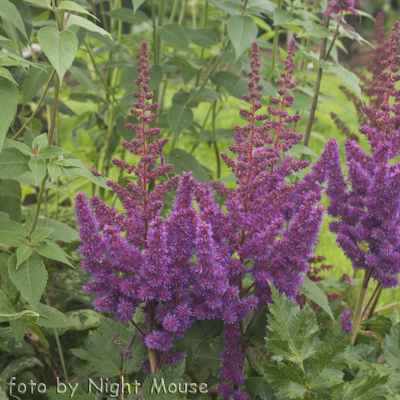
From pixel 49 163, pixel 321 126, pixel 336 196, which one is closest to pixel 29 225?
pixel 49 163

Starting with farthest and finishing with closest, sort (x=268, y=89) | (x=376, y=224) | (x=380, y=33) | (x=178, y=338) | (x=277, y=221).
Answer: (x=380, y=33) → (x=268, y=89) → (x=376, y=224) → (x=178, y=338) → (x=277, y=221)

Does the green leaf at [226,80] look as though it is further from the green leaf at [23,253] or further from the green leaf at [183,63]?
the green leaf at [23,253]

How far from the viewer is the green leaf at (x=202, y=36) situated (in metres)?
1.96

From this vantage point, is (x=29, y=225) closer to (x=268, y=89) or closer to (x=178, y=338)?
(x=178, y=338)

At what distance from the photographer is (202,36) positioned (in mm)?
1979

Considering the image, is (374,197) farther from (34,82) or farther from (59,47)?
(34,82)

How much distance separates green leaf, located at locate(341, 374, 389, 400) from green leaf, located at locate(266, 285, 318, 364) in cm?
11

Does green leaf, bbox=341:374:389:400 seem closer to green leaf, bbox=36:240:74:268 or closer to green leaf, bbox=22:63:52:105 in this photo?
green leaf, bbox=36:240:74:268

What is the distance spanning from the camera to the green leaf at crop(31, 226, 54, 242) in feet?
3.94

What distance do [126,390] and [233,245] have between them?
1.59 feet

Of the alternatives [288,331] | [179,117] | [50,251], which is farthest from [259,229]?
[179,117]

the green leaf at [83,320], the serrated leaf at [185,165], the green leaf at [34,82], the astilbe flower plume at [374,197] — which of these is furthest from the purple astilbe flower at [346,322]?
the green leaf at [34,82]

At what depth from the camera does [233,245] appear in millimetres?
1208

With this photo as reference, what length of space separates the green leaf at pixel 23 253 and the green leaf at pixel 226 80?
45.8 inches
